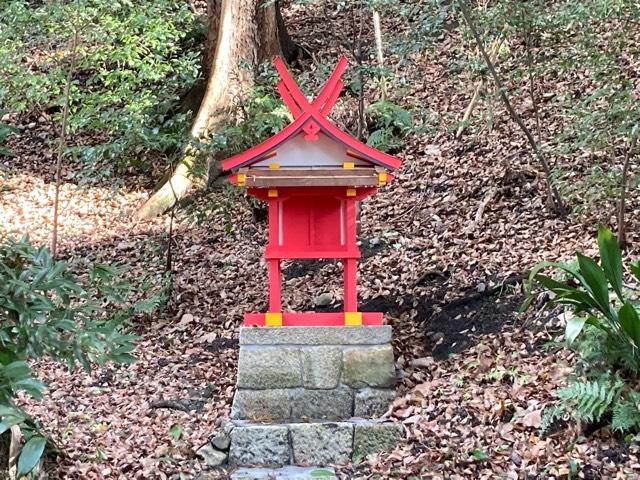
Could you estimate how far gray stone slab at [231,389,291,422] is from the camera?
5.49 m

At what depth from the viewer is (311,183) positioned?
536cm

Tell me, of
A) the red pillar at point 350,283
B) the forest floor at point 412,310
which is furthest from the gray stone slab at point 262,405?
the red pillar at point 350,283

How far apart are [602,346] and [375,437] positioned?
1.64 m

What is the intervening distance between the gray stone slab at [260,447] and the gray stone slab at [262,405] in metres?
0.25

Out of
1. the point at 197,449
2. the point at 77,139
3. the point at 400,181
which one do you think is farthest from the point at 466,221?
the point at 77,139

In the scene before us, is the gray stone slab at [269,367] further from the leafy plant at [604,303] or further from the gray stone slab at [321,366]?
the leafy plant at [604,303]

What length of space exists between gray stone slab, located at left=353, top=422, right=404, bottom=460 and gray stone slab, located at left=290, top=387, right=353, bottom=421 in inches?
13.7

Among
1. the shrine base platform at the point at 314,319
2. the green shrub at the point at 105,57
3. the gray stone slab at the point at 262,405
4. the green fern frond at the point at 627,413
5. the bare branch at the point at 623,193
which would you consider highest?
the green shrub at the point at 105,57

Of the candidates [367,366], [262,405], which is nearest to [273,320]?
[262,405]

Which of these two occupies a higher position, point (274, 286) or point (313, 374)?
point (274, 286)

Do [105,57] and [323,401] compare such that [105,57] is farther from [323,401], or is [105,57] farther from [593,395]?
[593,395]

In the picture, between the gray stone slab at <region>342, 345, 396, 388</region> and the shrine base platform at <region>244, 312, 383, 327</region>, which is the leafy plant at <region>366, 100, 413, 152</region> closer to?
the shrine base platform at <region>244, 312, 383, 327</region>

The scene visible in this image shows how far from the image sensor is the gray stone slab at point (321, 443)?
5.18m

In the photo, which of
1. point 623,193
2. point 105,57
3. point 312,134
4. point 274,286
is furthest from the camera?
point 105,57
